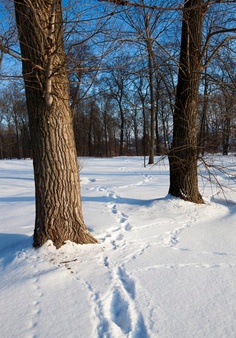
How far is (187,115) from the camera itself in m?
4.71

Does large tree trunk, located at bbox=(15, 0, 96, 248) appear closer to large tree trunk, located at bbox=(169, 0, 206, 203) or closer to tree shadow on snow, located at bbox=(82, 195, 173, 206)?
tree shadow on snow, located at bbox=(82, 195, 173, 206)

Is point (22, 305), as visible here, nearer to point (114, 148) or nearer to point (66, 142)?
point (66, 142)

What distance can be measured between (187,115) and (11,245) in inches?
149

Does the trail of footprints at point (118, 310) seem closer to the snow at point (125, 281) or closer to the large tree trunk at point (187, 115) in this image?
the snow at point (125, 281)

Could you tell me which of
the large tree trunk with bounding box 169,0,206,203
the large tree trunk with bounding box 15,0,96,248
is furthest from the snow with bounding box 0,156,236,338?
the large tree trunk with bounding box 169,0,206,203

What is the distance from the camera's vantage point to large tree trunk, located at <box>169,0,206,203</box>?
4.59 metres

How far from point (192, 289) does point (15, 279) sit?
1.70 metres

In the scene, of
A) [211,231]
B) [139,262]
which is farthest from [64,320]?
[211,231]

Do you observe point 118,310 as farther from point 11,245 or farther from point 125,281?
point 11,245

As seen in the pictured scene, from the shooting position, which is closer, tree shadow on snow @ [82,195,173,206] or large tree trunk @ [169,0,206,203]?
large tree trunk @ [169,0,206,203]

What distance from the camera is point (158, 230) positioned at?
12.1 ft

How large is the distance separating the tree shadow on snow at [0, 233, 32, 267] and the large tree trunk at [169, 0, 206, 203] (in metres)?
2.98

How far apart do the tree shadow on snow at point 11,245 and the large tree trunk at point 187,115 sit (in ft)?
9.78

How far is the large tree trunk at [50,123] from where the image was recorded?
2531mm
